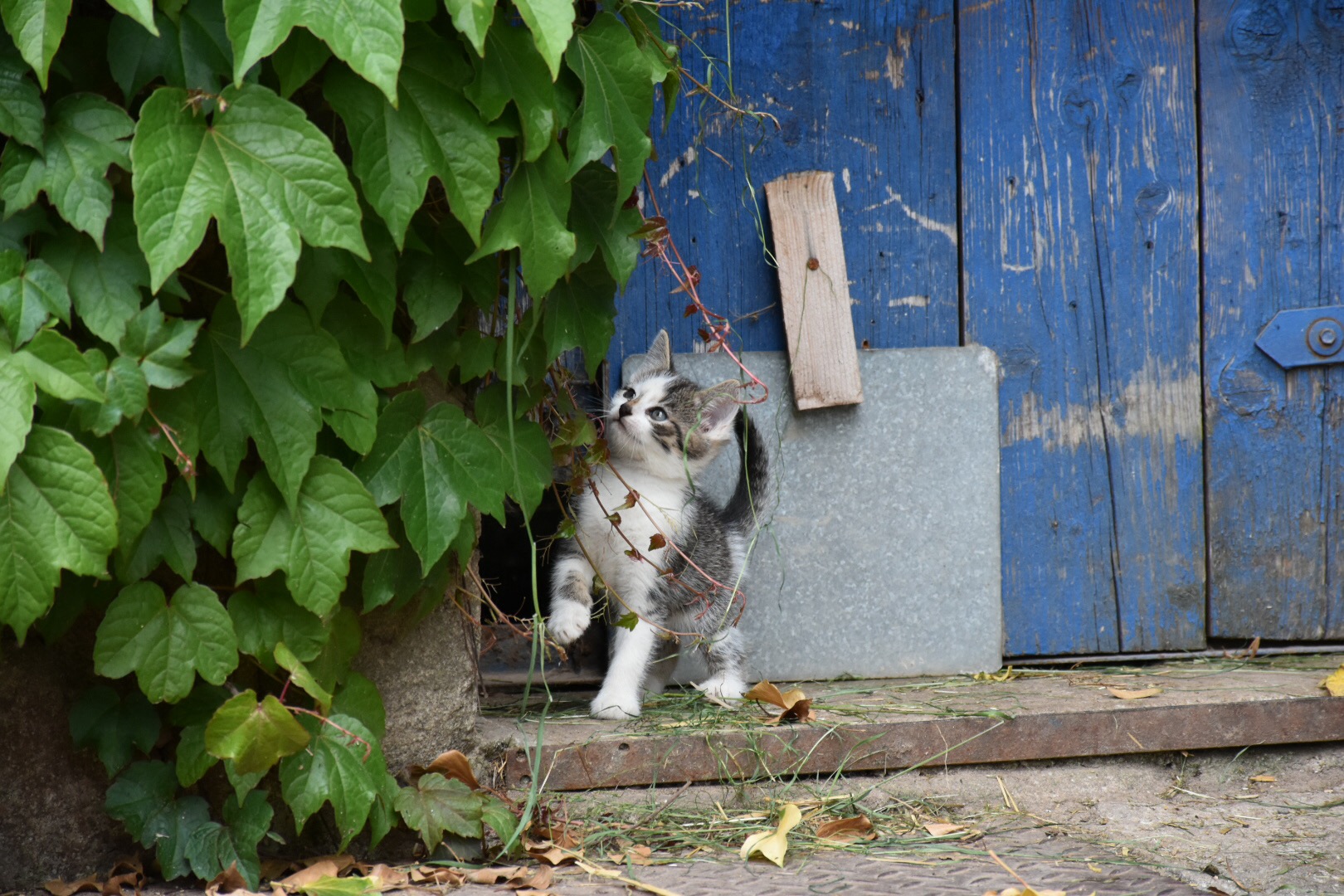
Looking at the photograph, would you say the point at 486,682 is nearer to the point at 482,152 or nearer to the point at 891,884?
the point at 891,884

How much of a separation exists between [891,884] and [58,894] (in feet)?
4.88

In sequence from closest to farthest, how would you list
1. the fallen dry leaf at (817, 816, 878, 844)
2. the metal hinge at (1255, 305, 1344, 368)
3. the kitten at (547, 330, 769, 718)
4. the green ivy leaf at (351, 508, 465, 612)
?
1. the green ivy leaf at (351, 508, 465, 612)
2. the fallen dry leaf at (817, 816, 878, 844)
3. the kitten at (547, 330, 769, 718)
4. the metal hinge at (1255, 305, 1344, 368)

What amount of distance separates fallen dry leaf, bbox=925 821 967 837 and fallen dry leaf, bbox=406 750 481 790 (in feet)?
3.24

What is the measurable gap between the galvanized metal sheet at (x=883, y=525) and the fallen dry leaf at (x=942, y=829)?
81 cm

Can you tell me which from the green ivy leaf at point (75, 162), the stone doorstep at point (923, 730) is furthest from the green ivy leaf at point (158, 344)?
the stone doorstep at point (923, 730)

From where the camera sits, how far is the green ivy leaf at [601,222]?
2074 millimetres

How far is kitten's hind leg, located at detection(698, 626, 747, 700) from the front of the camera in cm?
300

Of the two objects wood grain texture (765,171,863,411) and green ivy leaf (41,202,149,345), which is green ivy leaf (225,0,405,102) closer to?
green ivy leaf (41,202,149,345)

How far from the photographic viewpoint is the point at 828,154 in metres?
3.23

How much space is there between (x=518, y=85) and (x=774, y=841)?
1497 millimetres

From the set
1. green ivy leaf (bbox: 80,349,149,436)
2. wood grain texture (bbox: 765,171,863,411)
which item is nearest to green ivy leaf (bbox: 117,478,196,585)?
green ivy leaf (bbox: 80,349,149,436)

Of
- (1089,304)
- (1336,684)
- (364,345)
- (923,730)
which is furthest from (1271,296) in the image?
(364,345)

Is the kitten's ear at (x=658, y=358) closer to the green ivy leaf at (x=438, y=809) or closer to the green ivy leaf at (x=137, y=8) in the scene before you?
the green ivy leaf at (x=438, y=809)

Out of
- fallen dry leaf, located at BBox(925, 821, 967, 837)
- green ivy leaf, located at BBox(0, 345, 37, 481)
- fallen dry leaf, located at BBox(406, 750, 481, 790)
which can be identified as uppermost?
green ivy leaf, located at BBox(0, 345, 37, 481)
